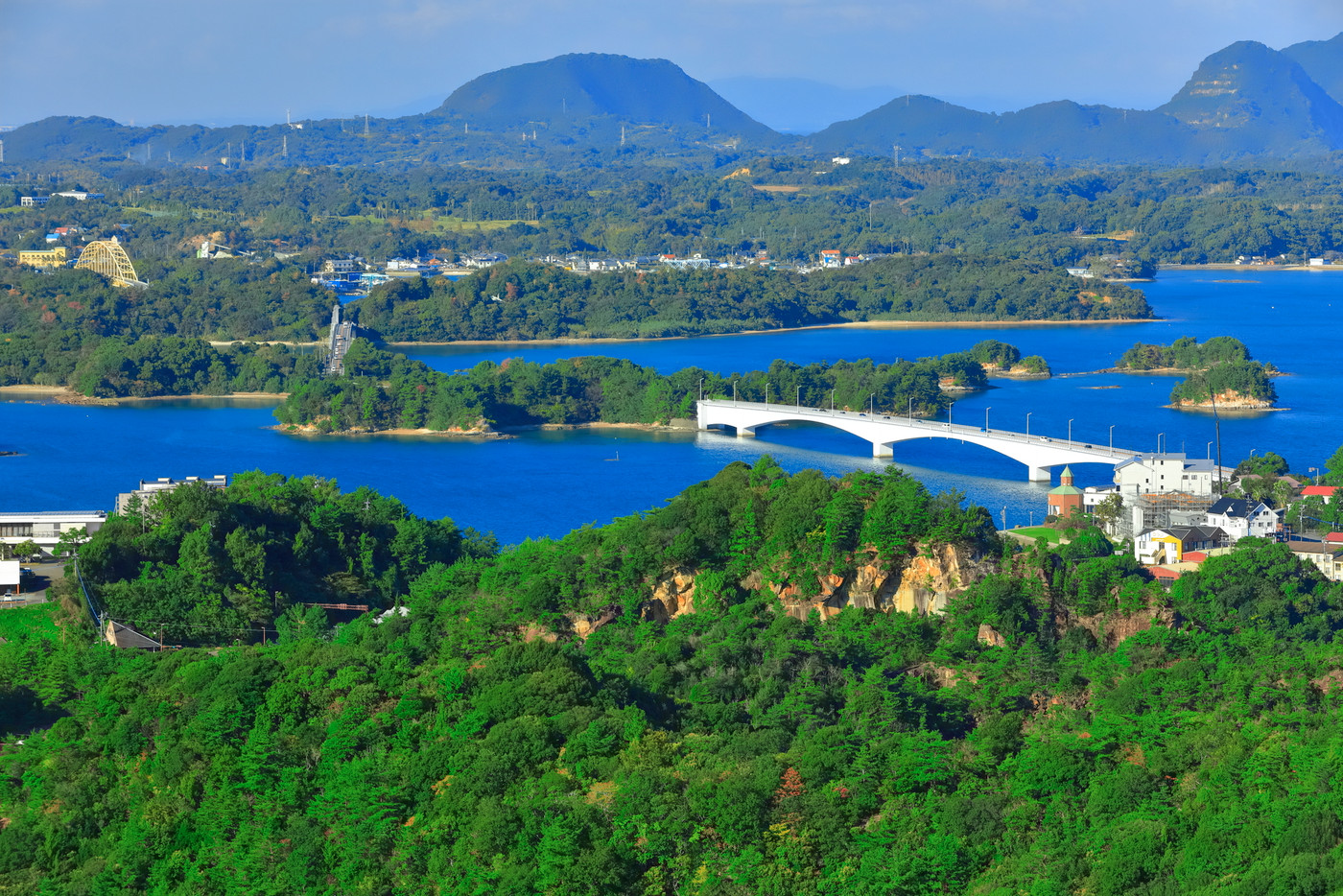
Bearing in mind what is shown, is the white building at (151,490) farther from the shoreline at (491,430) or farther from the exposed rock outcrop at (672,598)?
the shoreline at (491,430)

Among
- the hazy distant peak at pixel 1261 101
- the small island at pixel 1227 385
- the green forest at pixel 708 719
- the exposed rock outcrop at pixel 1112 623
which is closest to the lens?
the green forest at pixel 708 719

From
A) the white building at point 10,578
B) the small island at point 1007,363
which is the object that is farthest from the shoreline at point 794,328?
the white building at point 10,578

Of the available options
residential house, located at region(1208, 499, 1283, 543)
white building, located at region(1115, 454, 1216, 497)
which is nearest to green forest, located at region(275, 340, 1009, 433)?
white building, located at region(1115, 454, 1216, 497)

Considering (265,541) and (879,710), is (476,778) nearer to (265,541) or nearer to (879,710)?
(879,710)

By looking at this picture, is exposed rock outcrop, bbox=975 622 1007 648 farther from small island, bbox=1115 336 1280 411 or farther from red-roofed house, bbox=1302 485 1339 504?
small island, bbox=1115 336 1280 411

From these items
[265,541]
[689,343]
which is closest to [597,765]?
[265,541]

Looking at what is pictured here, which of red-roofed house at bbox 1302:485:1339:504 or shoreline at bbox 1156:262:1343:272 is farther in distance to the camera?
shoreline at bbox 1156:262:1343:272
